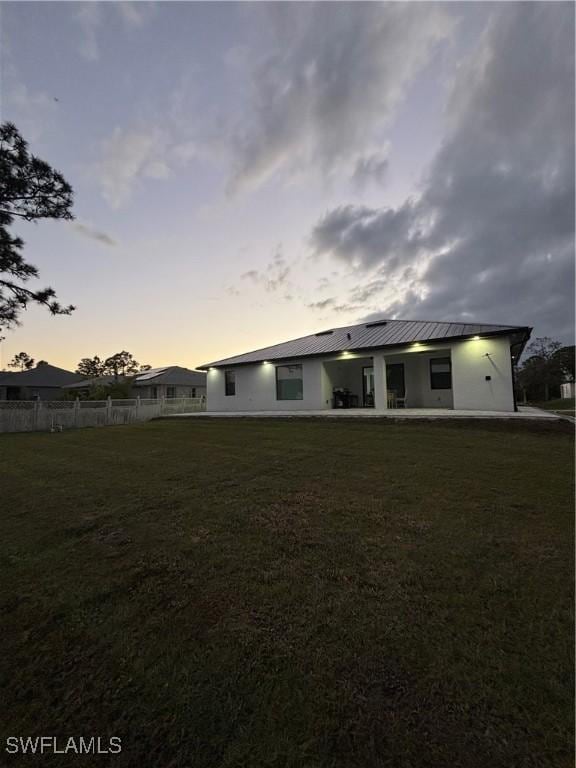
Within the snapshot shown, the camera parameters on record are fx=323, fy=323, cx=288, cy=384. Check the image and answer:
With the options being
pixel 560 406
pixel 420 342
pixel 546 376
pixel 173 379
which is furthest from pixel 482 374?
pixel 546 376

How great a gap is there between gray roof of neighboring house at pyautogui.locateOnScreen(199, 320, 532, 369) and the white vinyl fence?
4.45 m

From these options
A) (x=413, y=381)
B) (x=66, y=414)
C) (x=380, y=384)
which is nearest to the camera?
(x=380, y=384)

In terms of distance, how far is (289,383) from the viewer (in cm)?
1502

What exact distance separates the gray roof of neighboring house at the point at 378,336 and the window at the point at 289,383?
643 mm

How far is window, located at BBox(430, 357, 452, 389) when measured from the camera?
12.8 m

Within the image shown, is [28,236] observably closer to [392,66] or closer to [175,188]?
[175,188]

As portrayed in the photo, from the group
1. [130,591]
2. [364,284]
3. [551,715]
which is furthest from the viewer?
[364,284]

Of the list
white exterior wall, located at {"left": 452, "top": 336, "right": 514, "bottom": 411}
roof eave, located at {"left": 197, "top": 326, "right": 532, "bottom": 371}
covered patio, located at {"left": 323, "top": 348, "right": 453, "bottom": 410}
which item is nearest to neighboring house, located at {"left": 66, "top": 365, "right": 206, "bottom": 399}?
roof eave, located at {"left": 197, "top": 326, "right": 532, "bottom": 371}

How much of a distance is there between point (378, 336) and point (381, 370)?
5.49 ft

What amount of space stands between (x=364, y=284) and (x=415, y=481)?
16112 millimetres

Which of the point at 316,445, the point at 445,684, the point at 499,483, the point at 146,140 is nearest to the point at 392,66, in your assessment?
the point at 146,140

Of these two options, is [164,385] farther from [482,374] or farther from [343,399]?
→ [482,374]

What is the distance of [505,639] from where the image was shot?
5.48ft

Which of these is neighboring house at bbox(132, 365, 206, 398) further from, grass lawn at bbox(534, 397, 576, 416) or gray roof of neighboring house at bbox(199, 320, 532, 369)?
grass lawn at bbox(534, 397, 576, 416)
